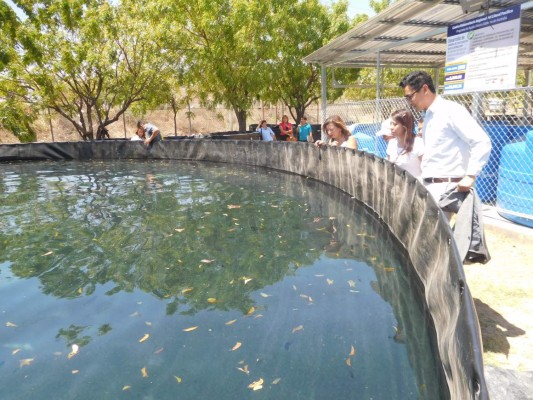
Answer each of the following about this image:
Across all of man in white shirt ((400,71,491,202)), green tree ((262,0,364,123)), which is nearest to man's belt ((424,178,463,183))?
man in white shirt ((400,71,491,202))

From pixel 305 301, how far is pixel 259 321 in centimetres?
59

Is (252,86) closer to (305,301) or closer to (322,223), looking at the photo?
(322,223)

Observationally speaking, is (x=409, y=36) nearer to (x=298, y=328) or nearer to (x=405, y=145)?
(x=405, y=145)

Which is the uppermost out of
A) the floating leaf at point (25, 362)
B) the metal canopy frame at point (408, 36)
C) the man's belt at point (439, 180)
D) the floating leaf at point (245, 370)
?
the metal canopy frame at point (408, 36)

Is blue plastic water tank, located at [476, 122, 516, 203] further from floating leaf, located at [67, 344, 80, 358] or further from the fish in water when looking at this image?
the fish in water

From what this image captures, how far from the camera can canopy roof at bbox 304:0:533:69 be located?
805 centimetres

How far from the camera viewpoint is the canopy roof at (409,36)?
26.4 feet

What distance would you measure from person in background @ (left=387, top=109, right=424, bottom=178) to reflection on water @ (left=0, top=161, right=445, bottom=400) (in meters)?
1.12

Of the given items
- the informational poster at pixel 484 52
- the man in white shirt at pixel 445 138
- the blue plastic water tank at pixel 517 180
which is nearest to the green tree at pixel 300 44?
the informational poster at pixel 484 52

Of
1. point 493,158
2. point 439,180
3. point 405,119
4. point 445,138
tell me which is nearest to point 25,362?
point 439,180

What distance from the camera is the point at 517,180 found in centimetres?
589

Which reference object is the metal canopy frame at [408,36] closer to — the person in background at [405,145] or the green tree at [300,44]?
the person in background at [405,145]

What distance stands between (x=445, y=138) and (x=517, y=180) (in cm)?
320

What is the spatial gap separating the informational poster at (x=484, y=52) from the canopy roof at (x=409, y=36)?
0.38m
